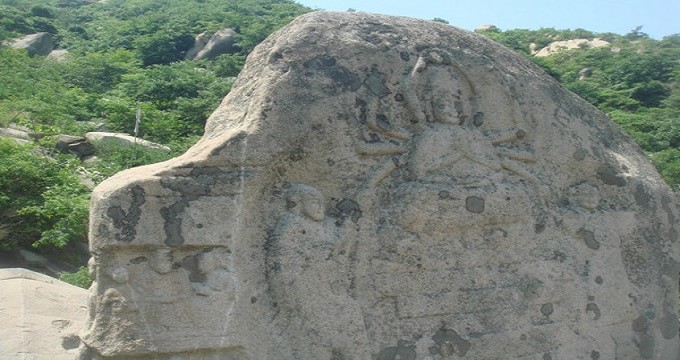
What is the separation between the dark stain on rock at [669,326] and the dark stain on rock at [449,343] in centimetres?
137

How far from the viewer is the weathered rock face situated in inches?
137

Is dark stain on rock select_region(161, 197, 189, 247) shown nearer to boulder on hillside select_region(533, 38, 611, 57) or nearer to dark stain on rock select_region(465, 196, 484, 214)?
dark stain on rock select_region(465, 196, 484, 214)

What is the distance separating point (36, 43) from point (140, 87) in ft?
28.4

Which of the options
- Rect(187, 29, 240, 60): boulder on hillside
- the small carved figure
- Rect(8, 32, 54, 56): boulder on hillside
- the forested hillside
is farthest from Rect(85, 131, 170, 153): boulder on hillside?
Rect(8, 32, 54, 56): boulder on hillside

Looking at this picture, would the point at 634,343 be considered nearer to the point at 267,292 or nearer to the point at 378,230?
the point at 378,230

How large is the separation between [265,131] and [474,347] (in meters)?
1.63

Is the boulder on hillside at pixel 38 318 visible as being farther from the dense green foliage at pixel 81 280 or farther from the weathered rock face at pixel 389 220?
the dense green foliage at pixel 81 280

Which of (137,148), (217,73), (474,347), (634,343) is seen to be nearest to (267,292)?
(474,347)

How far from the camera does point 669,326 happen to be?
4477mm

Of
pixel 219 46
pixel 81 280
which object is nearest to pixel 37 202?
pixel 81 280

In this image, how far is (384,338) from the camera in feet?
12.6

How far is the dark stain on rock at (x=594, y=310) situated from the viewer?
428 cm

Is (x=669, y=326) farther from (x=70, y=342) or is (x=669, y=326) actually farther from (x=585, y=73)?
(x=585, y=73)

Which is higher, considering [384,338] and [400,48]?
[400,48]
